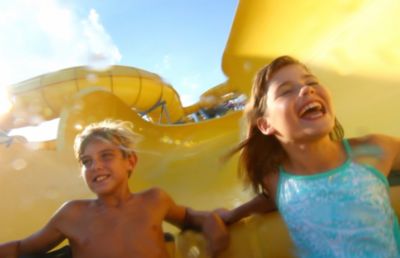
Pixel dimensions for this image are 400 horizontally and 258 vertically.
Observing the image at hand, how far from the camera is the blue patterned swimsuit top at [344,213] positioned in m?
0.62

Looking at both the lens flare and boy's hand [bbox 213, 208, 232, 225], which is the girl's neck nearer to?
boy's hand [bbox 213, 208, 232, 225]

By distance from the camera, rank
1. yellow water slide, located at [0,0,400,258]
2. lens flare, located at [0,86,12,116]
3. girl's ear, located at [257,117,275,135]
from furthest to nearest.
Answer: lens flare, located at [0,86,12,116]
yellow water slide, located at [0,0,400,258]
girl's ear, located at [257,117,275,135]

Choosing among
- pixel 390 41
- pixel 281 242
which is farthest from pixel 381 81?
pixel 281 242

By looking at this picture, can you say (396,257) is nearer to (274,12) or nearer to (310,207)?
(310,207)

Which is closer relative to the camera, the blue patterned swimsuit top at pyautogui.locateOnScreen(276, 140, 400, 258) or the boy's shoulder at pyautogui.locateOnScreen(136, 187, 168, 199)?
the blue patterned swimsuit top at pyautogui.locateOnScreen(276, 140, 400, 258)

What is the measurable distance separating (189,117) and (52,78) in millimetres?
1495

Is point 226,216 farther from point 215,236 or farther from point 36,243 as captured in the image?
point 36,243

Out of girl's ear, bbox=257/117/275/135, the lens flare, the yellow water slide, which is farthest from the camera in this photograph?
the lens flare

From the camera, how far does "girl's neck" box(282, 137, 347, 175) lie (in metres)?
0.68

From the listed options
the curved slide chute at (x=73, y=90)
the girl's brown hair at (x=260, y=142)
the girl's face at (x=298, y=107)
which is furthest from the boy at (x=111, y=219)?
the curved slide chute at (x=73, y=90)

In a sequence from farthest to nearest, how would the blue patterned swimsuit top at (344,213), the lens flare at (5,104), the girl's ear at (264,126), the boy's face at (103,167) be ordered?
the lens flare at (5,104) → the boy's face at (103,167) → the girl's ear at (264,126) → the blue patterned swimsuit top at (344,213)

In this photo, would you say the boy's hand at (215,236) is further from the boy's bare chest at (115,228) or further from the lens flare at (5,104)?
the lens flare at (5,104)

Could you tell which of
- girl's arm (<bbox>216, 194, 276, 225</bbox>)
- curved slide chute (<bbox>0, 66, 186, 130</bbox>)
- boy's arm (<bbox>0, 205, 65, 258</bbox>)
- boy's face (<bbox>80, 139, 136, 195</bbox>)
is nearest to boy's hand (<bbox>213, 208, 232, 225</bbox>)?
girl's arm (<bbox>216, 194, 276, 225</bbox>)

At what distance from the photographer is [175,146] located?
2195mm
